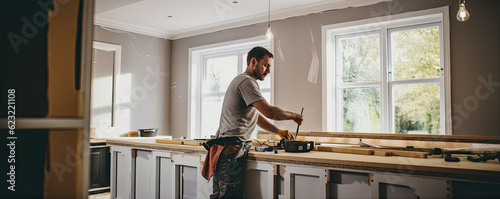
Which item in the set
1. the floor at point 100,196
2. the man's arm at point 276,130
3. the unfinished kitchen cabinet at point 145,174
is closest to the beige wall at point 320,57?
the floor at point 100,196

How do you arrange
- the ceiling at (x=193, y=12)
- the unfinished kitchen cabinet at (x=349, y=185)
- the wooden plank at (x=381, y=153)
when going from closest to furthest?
the unfinished kitchen cabinet at (x=349, y=185) < the wooden plank at (x=381, y=153) < the ceiling at (x=193, y=12)

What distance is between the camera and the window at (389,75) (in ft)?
12.2

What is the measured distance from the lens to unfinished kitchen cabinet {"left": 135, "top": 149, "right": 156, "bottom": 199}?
310 centimetres

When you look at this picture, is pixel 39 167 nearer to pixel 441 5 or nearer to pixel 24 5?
pixel 24 5

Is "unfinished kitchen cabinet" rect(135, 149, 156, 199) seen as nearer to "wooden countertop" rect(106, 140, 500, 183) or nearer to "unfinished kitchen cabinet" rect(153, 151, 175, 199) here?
"unfinished kitchen cabinet" rect(153, 151, 175, 199)

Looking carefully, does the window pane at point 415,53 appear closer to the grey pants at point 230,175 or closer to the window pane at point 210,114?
the grey pants at point 230,175

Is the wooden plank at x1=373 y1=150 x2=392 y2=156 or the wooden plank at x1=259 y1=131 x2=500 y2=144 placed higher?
the wooden plank at x1=259 y1=131 x2=500 y2=144

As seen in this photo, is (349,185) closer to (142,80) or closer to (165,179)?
(165,179)

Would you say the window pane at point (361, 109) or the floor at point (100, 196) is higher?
the window pane at point (361, 109)

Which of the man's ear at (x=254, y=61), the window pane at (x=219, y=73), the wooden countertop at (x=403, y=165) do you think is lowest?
the wooden countertop at (x=403, y=165)

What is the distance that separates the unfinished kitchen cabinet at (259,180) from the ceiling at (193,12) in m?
2.54

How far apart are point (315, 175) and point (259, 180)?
0.42m

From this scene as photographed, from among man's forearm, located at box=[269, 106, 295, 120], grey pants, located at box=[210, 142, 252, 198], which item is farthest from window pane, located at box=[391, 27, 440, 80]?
grey pants, located at box=[210, 142, 252, 198]

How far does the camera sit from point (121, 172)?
3.48 metres
